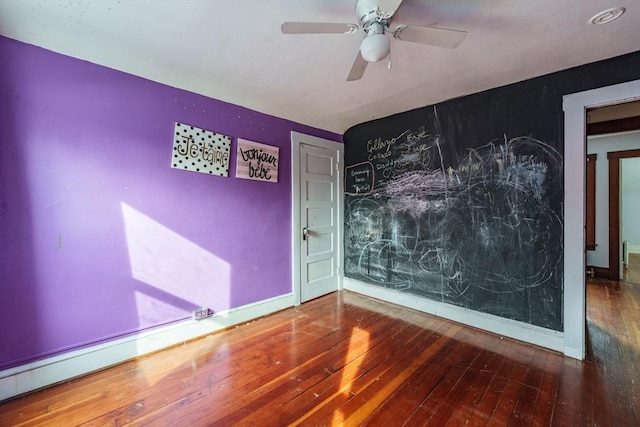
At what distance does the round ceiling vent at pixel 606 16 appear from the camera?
4.92 ft

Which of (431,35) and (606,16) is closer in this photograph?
(431,35)

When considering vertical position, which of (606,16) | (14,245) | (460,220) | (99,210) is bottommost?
(14,245)

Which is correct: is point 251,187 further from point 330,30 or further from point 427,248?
point 427,248

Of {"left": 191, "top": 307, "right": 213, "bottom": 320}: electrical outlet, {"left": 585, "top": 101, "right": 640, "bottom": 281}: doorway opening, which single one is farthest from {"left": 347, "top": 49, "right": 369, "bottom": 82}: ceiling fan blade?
{"left": 585, "top": 101, "right": 640, "bottom": 281}: doorway opening

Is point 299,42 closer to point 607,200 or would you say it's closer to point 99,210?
point 99,210

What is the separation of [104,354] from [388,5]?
2979mm

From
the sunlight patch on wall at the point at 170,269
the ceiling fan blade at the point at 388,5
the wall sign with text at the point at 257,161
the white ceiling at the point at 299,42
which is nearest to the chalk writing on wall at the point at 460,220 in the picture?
the white ceiling at the point at 299,42

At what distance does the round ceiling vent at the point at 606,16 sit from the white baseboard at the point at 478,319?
88.7 inches

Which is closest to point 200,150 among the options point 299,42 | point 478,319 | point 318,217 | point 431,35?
point 299,42

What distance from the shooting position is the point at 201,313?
2.53 meters

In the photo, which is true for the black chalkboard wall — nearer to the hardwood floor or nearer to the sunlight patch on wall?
the hardwood floor

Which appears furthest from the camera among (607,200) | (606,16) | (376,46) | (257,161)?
(607,200)

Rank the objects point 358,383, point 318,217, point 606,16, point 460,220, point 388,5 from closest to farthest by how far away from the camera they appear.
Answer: point 388,5 < point 606,16 < point 358,383 < point 460,220 < point 318,217

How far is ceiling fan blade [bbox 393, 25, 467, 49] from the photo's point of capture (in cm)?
137
